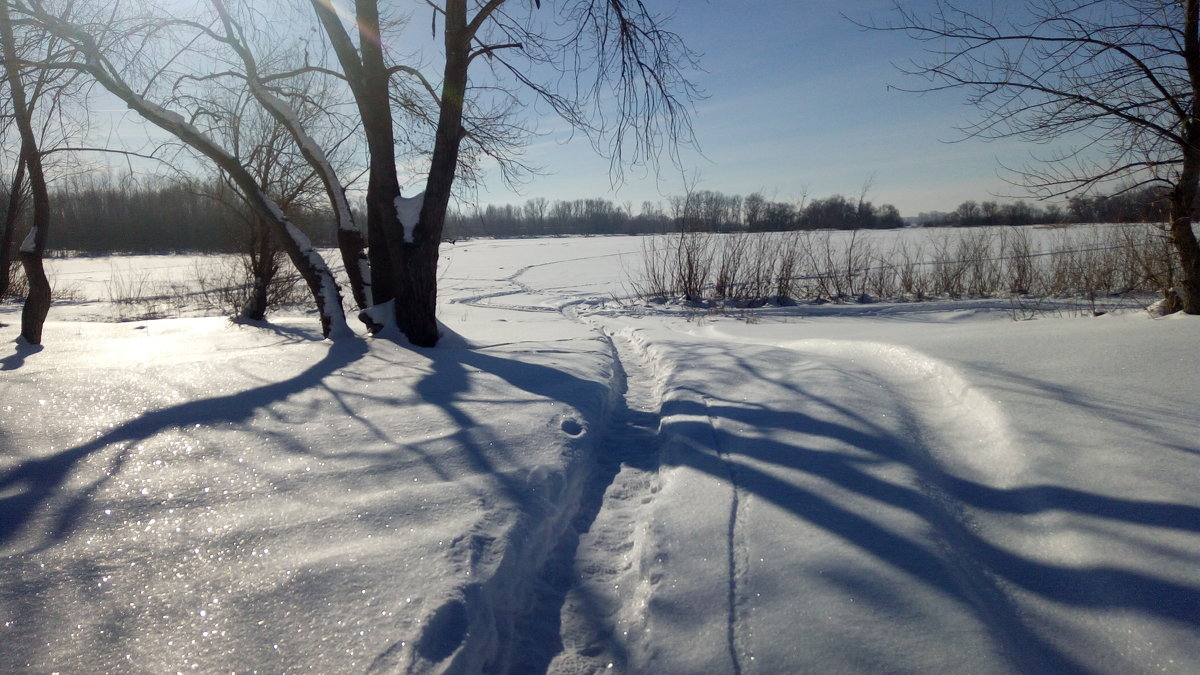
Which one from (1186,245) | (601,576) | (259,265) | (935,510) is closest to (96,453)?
(601,576)

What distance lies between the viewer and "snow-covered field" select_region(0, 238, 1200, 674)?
5.42ft

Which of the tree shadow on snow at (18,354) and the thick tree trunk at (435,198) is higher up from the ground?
the thick tree trunk at (435,198)

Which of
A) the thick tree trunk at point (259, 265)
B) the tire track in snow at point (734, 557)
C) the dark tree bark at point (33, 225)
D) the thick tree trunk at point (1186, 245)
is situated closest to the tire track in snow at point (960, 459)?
the tire track in snow at point (734, 557)

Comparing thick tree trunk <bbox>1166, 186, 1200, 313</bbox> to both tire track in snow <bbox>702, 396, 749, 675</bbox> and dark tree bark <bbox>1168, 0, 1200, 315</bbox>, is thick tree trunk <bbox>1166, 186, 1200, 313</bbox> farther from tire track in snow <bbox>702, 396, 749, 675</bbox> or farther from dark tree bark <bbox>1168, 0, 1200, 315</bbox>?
tire track in snow <bbox>702, 396, 749, 675</bbox>

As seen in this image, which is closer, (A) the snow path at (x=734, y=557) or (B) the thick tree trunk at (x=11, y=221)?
(A) the snow path at (x=734, y=557)

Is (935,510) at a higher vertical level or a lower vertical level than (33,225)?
lower

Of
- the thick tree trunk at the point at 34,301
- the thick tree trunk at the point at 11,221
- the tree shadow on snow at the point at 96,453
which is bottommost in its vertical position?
the tree shadow on snow at the point at 96,453

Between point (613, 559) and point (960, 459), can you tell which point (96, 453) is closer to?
point (613, 559)

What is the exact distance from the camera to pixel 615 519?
2.65 metres

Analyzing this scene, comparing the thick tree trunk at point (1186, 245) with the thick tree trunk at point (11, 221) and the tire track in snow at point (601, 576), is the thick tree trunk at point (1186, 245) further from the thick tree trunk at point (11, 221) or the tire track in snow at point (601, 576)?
the thick tree trunk at point (11, 221)

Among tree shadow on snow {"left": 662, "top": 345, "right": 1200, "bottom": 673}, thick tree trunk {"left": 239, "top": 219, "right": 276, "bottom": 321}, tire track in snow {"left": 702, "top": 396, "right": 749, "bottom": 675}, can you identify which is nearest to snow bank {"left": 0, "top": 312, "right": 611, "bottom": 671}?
tire track in snow {"left": 702, "top": 396, "right": 749, "bottom": 675}

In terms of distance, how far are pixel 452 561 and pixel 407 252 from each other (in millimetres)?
4311

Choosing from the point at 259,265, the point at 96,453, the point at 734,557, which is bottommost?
the point at 734,557

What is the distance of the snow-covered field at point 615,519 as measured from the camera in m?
1.65
